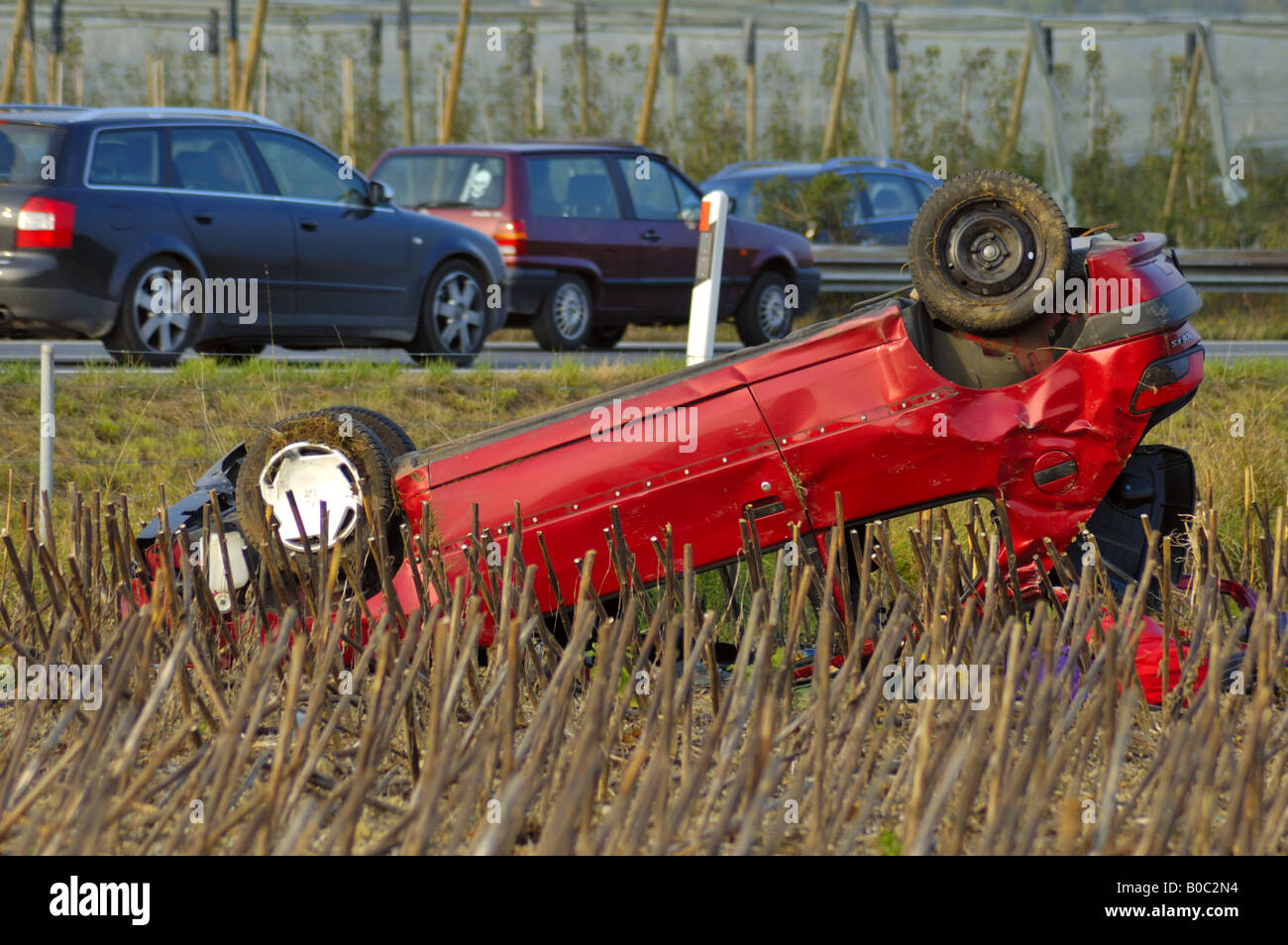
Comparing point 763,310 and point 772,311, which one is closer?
point 763,310

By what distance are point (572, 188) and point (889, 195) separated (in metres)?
5.15

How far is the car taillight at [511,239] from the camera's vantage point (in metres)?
12.8

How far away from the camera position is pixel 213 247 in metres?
9.88

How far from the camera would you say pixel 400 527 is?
4.66 meters

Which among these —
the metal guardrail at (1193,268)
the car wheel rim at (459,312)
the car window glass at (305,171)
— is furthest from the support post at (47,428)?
the metal guardrail at (1193,268)

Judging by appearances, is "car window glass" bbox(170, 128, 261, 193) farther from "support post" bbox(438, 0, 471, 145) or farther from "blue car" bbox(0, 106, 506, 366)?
"support post" bbox(438, 0, 471, 145)

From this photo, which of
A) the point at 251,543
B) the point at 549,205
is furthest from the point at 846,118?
the point at 251,543

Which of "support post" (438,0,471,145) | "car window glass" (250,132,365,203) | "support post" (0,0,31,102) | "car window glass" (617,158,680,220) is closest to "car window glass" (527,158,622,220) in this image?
"car window glass" (617,158,680,220)

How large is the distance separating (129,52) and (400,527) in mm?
33149

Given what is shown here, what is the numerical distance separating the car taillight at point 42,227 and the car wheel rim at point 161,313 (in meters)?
0.45

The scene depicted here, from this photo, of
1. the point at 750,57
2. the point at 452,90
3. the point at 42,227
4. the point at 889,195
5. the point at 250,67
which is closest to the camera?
the point at 42,227

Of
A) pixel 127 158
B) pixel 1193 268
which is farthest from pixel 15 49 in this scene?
pixel 127 158

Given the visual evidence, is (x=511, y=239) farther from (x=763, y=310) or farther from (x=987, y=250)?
(x=987, y=250)
